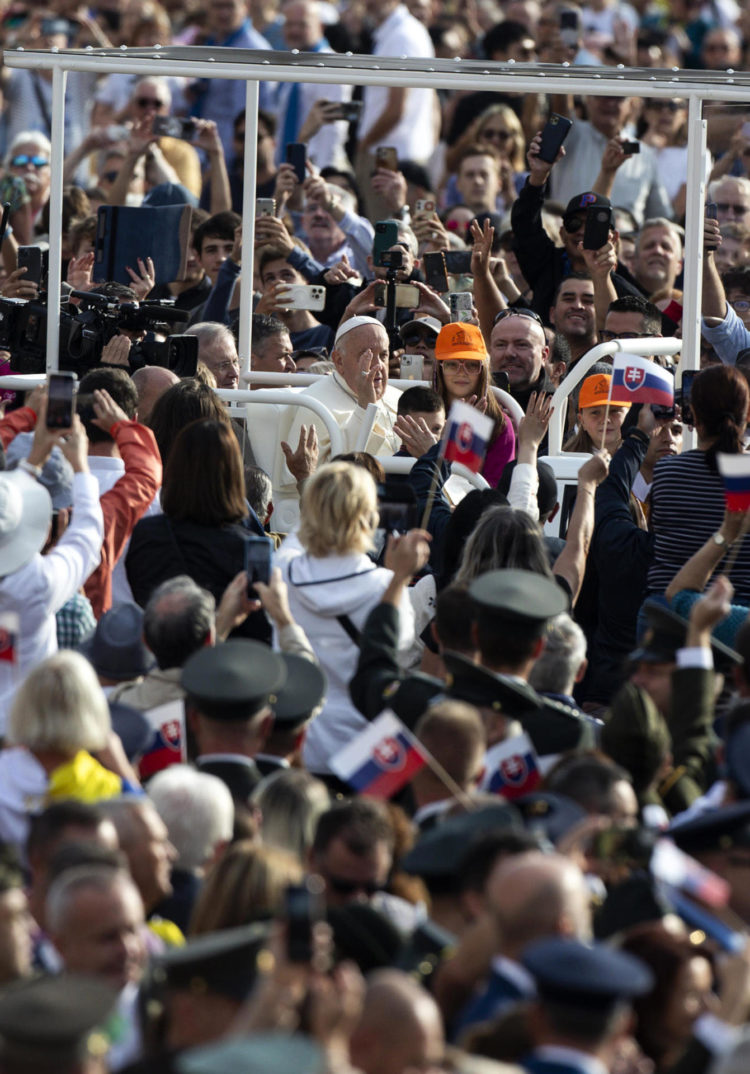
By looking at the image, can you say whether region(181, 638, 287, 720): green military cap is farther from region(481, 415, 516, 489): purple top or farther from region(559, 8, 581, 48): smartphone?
region(559, 8, 581, 48): smartphone

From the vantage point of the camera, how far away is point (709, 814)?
405 centimetres

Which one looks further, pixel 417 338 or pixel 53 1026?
pixel 417 338

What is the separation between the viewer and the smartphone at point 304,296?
847cm

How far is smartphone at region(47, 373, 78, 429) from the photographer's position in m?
5.44

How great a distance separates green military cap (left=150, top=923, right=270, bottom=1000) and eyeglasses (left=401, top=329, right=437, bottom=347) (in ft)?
17.3

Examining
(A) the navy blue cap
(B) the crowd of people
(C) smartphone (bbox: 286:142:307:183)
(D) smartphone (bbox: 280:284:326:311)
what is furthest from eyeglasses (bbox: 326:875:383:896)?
(C) smartphone (bbox: 286:142:307:183)

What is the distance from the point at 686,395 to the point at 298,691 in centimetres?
266

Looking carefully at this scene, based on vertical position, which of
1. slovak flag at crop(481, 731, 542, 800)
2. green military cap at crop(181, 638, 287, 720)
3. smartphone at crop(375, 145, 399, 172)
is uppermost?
smartphone at crop(375, 145, 399, 172)

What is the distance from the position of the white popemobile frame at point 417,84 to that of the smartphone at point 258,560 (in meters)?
1.99

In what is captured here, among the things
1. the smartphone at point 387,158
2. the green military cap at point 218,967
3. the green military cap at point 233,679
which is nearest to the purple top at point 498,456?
the green military cap at point 233,679

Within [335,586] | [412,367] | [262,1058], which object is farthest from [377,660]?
[412,367]

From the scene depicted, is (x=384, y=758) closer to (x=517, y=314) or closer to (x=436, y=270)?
(x=517, y=314)

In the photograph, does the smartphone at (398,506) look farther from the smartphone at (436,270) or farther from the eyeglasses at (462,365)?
the smartphone at (436,270)

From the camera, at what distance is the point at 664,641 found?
5.09 meters
